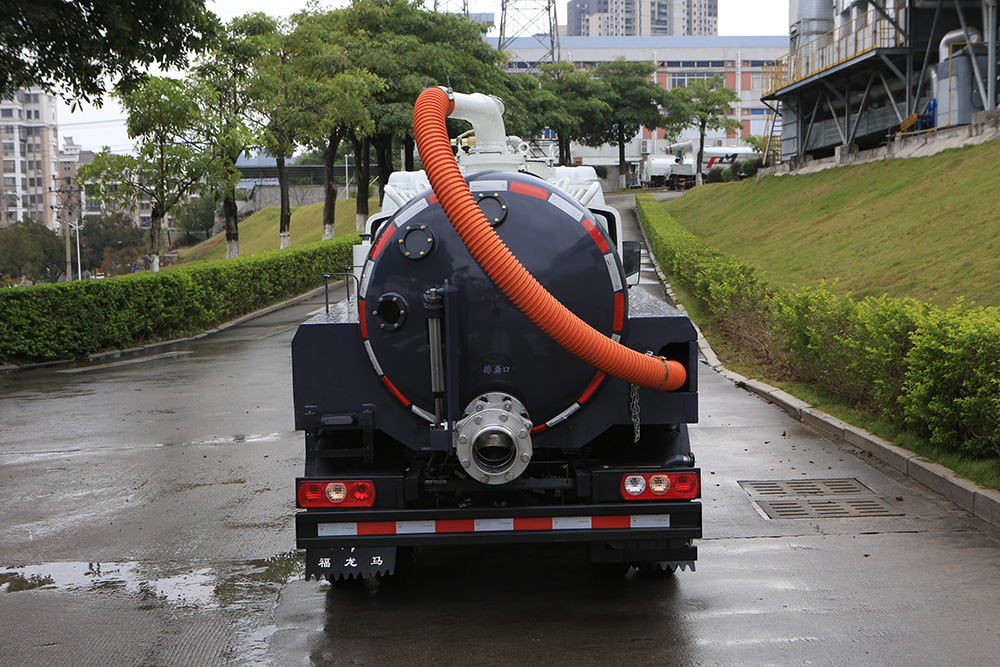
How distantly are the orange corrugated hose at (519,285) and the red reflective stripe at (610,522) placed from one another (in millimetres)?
785

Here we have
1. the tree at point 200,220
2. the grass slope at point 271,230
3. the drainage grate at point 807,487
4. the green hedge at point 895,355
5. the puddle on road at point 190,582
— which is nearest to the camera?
the puddle on road at point 190,582

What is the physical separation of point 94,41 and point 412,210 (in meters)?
11.6

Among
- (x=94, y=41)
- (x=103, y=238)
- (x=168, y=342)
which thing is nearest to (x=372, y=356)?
(x=94, y=41)

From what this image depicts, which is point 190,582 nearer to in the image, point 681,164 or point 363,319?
point 363,319

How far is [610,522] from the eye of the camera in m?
5.09

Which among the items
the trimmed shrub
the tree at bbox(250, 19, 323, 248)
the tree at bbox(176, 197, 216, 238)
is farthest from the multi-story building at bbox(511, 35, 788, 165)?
the trimmed shrub

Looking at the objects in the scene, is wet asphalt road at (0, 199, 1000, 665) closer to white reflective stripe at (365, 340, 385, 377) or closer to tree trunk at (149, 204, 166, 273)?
white reflective stripe at (365, 340, 385, 377)

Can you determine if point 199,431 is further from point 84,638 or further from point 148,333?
point 148,333

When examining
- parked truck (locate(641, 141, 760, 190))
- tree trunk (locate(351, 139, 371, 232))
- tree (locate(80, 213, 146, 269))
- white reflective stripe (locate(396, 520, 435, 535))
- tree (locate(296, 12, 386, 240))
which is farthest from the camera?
tree (locate(80, 213, 146, 269))

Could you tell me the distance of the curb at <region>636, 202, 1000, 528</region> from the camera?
22.8 ft

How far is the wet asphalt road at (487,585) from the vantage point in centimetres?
495

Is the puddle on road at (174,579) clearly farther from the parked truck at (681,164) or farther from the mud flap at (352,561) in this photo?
the parked truck at (681,164)

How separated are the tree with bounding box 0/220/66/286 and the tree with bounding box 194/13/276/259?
172ft

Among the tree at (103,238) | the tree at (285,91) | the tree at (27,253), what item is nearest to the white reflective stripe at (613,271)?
the tree at (285,91)
